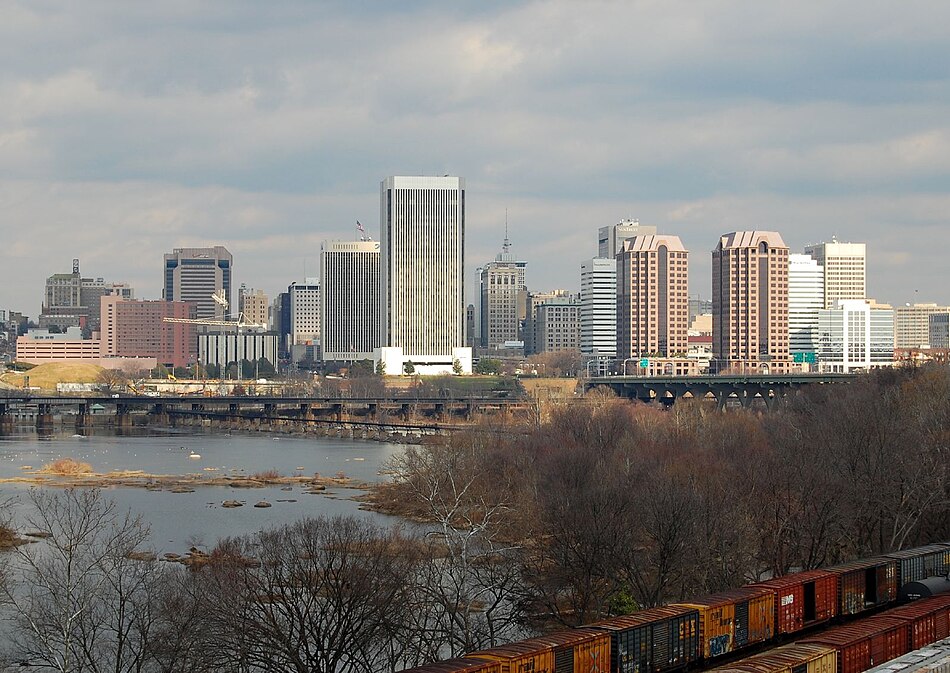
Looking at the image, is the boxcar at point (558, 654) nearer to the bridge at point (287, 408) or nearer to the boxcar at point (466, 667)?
the boxcar at point (466, 667)

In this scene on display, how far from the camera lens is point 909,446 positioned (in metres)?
56.7

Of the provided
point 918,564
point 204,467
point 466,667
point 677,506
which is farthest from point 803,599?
point 204,467

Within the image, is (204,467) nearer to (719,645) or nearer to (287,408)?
(719,645)

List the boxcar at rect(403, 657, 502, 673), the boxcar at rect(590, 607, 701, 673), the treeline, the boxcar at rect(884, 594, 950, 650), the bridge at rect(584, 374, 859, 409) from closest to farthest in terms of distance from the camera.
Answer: the boxcar at rect(403, 657, 502, 673) < the boxcar at rect(590, 607, 701, 673) < the boxcar at rect(884, 594, 950, 650) < the treeline < the bridge at rect(584, 374, 859, 409)

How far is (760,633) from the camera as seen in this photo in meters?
33.9

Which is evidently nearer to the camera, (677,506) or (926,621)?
(926,621)

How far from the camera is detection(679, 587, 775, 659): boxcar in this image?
32.1m

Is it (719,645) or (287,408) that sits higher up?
(719,645)

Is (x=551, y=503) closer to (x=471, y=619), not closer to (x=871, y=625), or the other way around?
(x=471, y=619)

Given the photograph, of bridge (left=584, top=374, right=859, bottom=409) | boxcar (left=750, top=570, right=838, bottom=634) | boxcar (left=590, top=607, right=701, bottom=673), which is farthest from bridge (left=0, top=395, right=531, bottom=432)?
boxcar (left=590, top=607, right=701, bottom=673)

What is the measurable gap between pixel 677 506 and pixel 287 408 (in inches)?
5480

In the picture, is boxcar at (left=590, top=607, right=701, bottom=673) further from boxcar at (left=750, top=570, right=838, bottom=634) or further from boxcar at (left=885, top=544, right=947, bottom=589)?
boxcar at (left=885, top=544, right=947, bottom=589)

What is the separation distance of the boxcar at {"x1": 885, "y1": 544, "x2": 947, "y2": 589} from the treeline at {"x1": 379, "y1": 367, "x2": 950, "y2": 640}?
509 centimetres

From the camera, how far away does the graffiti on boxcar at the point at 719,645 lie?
32.2m
